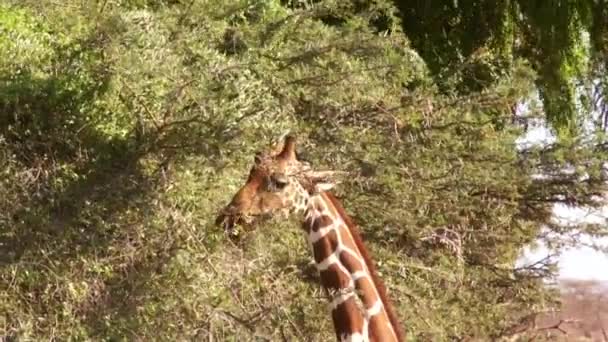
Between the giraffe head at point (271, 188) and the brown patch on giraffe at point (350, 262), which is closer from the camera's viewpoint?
the giraffe head at point (271, 188)

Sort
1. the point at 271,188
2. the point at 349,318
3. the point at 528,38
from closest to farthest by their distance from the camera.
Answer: the point at 271,188 < the point at 349,318 < the point at 528,38

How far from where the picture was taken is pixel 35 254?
585cm

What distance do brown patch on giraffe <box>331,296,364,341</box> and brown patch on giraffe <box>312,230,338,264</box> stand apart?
242 millimetres

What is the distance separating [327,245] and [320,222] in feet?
0.36

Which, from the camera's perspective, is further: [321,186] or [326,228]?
[326,228]

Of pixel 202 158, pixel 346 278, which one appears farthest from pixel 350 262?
pixel 202 158

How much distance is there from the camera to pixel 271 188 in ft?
18.1

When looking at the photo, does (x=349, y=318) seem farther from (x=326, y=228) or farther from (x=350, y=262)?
(x=326, y=228)

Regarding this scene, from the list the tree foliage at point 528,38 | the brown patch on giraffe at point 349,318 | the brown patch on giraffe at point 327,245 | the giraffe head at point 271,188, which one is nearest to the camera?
the giraffe head at point 271,188

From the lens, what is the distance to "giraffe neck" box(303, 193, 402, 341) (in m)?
5.75

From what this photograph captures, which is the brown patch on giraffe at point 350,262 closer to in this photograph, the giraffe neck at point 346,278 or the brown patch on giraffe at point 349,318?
the giraffe neck at point 346,278

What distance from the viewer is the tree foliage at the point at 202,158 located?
575cm

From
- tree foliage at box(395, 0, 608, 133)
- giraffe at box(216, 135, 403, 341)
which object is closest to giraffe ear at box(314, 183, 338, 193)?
giraffe at box(216, 135, 403, 341)

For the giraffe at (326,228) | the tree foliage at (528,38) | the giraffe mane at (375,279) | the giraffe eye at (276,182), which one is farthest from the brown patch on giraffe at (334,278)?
the tree foliage at (528,38)
